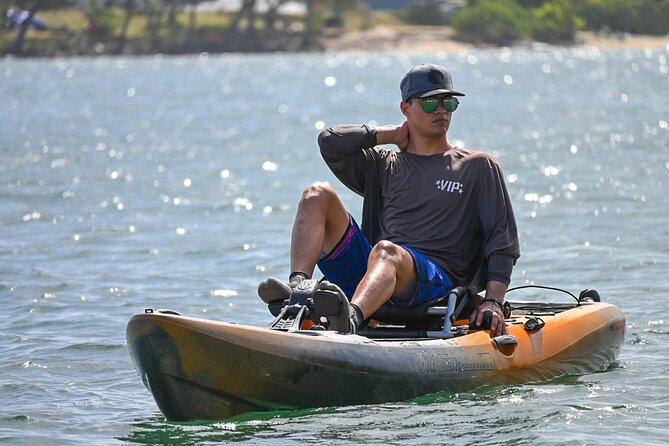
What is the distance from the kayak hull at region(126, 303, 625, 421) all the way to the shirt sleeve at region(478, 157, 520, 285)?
0.41 meters

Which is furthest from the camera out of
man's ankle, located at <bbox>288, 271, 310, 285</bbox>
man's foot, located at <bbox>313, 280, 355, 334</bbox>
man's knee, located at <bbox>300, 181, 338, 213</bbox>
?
man's knee, located at <bbox>300, 181, 338, 213</bbox>

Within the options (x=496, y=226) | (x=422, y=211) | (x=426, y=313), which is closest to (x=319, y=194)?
(x=422, y=211)

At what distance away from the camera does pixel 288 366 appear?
730 cm

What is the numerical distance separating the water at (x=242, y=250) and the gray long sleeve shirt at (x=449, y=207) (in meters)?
0.81

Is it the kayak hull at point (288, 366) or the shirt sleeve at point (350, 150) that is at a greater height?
the shirt sleeve at point (350, 150)

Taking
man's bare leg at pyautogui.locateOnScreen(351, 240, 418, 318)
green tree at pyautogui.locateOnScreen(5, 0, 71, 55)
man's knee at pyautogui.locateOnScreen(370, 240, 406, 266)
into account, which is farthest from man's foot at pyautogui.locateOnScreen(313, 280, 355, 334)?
green tree at pyautogui.locateOnScreen(5, 0, 71, 55)

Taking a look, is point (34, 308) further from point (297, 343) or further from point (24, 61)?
point (24, 61)

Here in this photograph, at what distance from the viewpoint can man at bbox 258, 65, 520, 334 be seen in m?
8.23

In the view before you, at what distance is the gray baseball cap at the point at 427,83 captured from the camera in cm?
848

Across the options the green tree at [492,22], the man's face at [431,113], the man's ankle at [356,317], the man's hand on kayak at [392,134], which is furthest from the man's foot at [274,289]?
the green tree at [492,22]

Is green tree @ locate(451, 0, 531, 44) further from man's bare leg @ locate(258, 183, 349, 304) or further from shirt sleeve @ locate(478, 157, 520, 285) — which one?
man's bare leg @ locate(258, 183, 349, 304)

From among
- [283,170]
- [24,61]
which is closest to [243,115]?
[283,170]

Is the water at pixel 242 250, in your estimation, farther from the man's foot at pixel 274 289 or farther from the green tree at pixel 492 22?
the green tree at pixel 492 22

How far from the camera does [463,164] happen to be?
8.50 m
